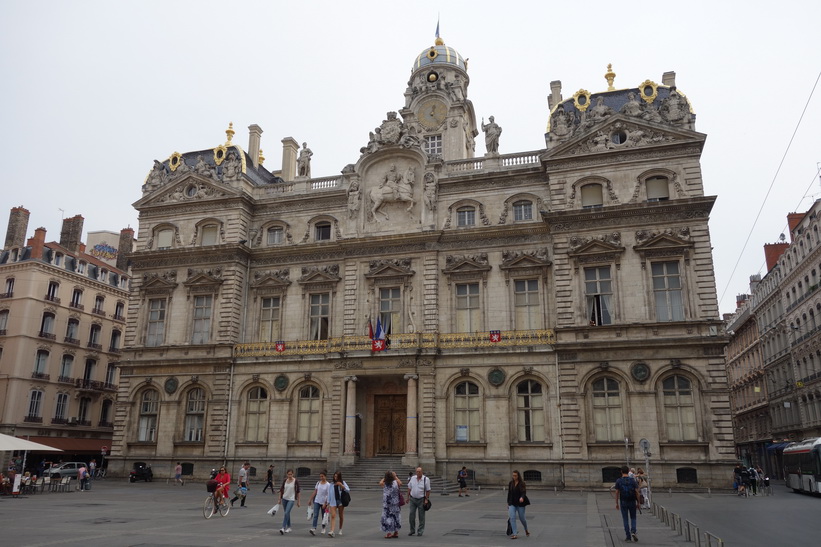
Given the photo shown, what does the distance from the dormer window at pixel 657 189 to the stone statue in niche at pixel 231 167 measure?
26.5 m

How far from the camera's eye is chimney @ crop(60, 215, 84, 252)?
6256 cm

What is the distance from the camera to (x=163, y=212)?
151 ft

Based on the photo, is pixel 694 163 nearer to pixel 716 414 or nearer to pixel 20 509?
pixel 716 414

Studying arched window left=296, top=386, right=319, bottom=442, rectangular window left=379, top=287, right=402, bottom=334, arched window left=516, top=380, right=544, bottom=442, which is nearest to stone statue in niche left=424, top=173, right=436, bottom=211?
rectangular window left=379, top=287, right=402, bottom=334

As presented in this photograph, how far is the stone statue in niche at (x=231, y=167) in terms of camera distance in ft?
149

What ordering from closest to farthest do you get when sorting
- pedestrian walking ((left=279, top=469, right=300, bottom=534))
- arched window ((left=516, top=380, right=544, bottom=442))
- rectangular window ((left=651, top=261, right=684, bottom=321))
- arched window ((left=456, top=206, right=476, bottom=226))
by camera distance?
1. pedestrian walking ((left=279, top=469, right=300, bottom=534))
2. rectangular window ((left=651, top=261, right=684, bottom=321))
3. arched window ((left=516, top=380, right=544, bottom=442))
4. arched window ((left=456, top=206, right=476, bottom=226))

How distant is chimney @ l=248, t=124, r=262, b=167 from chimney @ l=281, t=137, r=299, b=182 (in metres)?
2.04

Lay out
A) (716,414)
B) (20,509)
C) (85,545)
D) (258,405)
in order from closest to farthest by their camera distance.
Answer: (85,545), (20,509), (716,414), (258,405)

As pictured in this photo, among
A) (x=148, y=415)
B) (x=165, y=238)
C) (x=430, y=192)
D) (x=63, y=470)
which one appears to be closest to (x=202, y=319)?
(x=165, y=238)

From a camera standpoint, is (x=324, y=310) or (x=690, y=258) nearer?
(x=690, y=258)

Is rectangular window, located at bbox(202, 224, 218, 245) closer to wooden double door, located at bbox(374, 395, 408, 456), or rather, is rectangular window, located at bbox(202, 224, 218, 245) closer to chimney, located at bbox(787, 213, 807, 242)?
wooden double door, located at bbox(374, 395, 408, 456)

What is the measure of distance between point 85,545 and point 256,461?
25459 millimetres

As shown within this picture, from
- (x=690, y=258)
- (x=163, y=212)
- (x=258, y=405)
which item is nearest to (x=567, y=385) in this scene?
(x=690, y=258)

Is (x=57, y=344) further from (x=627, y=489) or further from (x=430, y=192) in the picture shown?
(x=627, y=489)
